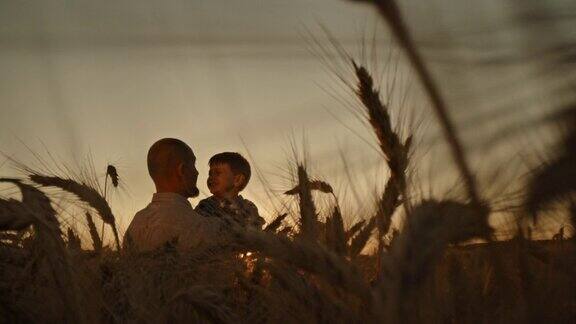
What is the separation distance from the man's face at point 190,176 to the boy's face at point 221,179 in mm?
218

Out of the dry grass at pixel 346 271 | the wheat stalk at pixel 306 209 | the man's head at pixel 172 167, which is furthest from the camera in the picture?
the man's head at pixel 172 167

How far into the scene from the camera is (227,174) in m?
2.95

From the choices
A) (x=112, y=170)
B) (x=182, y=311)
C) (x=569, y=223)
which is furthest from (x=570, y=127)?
(x=112, y=170)

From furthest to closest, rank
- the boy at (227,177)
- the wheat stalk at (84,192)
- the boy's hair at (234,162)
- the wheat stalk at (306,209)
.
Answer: the boy's hair at (234,162) < the boy at (227,177) < the wheat stalk at (84,192) < the wheat stalk at (306,209)

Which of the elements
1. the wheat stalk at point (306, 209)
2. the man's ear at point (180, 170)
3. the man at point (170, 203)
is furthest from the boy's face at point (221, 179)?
the wheat stalk at point (306, 209)

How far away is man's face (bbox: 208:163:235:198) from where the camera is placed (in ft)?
9.50

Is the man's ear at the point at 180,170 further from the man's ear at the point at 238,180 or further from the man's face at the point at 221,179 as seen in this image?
the man's ear at the point at 238,180

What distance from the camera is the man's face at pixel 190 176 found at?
257 cm


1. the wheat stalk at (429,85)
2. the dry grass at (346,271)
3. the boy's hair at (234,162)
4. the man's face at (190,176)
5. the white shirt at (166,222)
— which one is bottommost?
the dry grass at (346,271)

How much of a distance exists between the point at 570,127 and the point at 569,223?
0.16m

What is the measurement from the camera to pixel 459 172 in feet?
2.29

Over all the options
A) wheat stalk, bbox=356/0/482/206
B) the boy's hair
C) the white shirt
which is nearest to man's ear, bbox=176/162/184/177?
the white shirt

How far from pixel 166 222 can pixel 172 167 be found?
1.18 ft

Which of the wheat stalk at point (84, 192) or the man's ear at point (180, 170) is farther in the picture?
the man's ear at point (180, 170)
